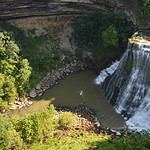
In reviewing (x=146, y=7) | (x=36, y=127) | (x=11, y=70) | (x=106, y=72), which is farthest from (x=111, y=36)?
(x=36, y=127)

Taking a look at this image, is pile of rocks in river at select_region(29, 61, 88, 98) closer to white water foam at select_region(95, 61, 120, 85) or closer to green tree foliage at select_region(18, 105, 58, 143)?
white water foam at select_region(95, 61, 120, 85)

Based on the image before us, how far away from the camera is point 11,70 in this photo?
4103cm

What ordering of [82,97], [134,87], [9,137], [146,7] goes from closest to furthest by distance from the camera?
1. [9,137]
2. [134,87]
3. [82,97]
4. [146,7]

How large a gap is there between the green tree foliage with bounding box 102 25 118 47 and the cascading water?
279 centimetres

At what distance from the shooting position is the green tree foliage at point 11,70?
40.0 metres

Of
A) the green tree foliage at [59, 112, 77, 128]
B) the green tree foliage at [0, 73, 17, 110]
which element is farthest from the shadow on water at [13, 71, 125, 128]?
the green tree foliage at [59, 112, 77, 128]

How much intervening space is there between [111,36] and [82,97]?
6.52 meters

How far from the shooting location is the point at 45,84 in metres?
43.1

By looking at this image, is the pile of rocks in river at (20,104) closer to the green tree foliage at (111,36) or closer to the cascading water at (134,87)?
the cascading water at (134,87)

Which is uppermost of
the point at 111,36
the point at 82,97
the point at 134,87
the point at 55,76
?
the point at 111,36

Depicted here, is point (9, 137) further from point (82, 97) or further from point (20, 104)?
point (82, 97)

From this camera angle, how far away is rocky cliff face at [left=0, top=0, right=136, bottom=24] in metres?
44.3

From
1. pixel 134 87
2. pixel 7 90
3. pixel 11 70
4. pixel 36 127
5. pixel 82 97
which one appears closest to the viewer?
pixel 36 127

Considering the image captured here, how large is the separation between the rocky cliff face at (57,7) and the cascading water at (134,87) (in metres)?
5.01
